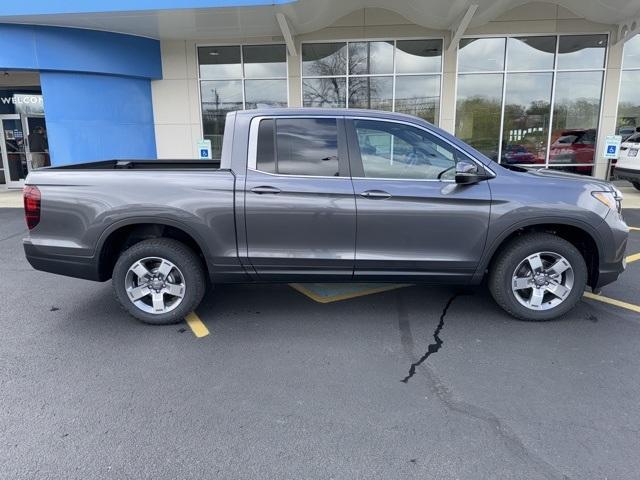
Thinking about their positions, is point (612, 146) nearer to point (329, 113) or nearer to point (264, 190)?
point (329, 113)

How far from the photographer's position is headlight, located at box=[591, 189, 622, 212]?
4095 mm

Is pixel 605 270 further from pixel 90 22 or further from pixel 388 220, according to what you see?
pixel 90 22

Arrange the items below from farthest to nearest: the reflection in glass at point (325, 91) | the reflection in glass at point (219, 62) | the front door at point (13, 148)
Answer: the front door at point (13, 148), the reflection in glass at point (219, 62), the reflection in glass at point (325, 91)

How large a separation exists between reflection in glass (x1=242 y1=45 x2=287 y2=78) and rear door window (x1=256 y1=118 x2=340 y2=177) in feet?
32.2

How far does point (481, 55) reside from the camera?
12750mm

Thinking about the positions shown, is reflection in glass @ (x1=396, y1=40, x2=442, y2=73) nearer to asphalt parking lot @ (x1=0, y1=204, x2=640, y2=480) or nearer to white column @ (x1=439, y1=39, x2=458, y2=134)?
white column @ (x1=439, y1=39, x2=458, y2=134)

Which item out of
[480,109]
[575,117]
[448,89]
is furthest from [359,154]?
[575,117]

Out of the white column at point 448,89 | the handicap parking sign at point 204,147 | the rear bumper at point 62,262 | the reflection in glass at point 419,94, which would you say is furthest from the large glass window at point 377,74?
the rear bumper at point 62,262

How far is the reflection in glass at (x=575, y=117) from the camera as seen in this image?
12.8m

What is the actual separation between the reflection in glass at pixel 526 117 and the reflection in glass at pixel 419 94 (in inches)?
77.4

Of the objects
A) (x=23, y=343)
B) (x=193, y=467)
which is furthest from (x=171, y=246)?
(x=193, y=467)

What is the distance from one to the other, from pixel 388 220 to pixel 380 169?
1.50ft

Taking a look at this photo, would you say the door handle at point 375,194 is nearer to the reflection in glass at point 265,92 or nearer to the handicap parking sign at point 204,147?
the handicap parking sign at point 204,147

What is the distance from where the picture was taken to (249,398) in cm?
314
